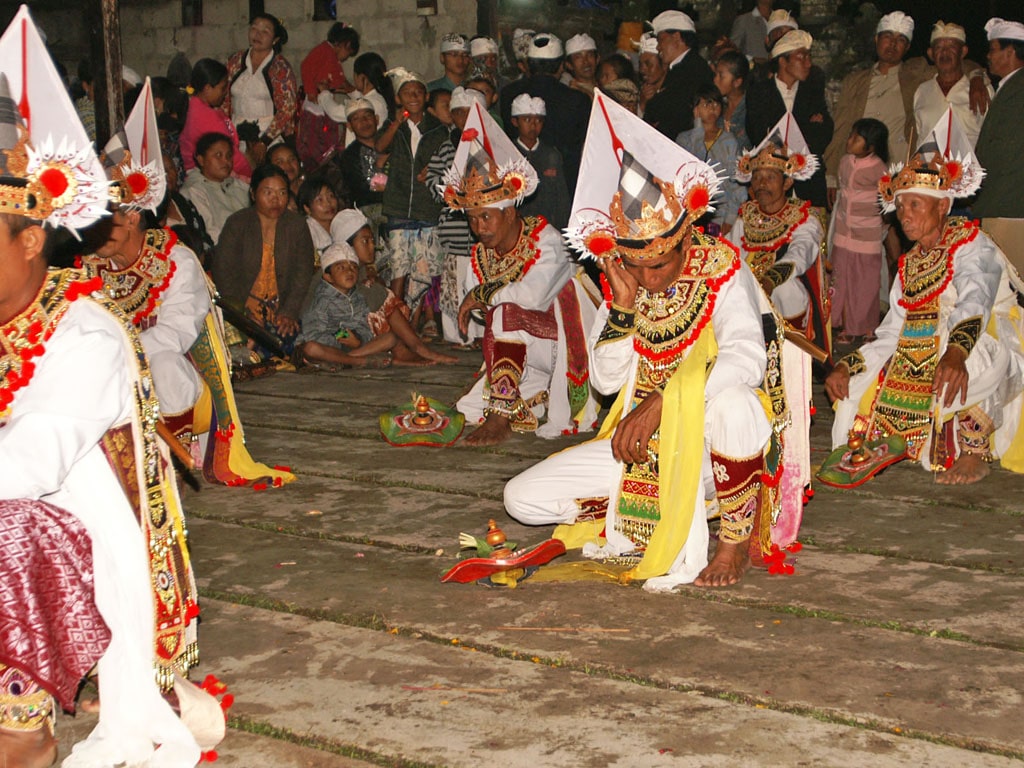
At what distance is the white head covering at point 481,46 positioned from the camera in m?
9.10

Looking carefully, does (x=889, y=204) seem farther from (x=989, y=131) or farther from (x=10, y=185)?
(x=10, y=185)

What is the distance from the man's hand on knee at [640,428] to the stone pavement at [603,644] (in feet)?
1.42

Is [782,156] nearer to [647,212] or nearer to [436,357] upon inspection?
[436,357]

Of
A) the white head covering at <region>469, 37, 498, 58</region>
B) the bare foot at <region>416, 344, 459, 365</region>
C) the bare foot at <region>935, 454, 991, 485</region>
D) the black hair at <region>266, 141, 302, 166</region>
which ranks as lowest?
the bare foot at <region>935, 454, 991, 485</region>

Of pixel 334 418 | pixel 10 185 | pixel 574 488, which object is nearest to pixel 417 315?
pixel 334 418

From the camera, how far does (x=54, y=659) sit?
8.98 feet

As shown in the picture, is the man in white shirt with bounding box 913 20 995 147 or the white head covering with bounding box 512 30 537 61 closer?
the man in white shirt with bounding box 913 20 995 147

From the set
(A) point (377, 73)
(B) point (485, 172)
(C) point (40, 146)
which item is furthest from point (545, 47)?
(C) point (40, 146)

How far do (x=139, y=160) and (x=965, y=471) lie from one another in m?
3.61

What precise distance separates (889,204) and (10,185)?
151 inches

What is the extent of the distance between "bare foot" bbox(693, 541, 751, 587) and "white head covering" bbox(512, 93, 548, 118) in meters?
4.63

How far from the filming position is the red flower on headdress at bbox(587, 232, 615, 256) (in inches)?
153

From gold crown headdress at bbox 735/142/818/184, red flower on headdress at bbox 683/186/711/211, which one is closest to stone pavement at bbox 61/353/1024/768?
red flower on headdress at bbox 683/186/711/211

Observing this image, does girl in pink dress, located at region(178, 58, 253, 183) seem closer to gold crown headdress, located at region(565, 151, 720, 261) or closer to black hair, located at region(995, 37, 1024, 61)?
black hair, located at region(995, 37, 1024, 61)
